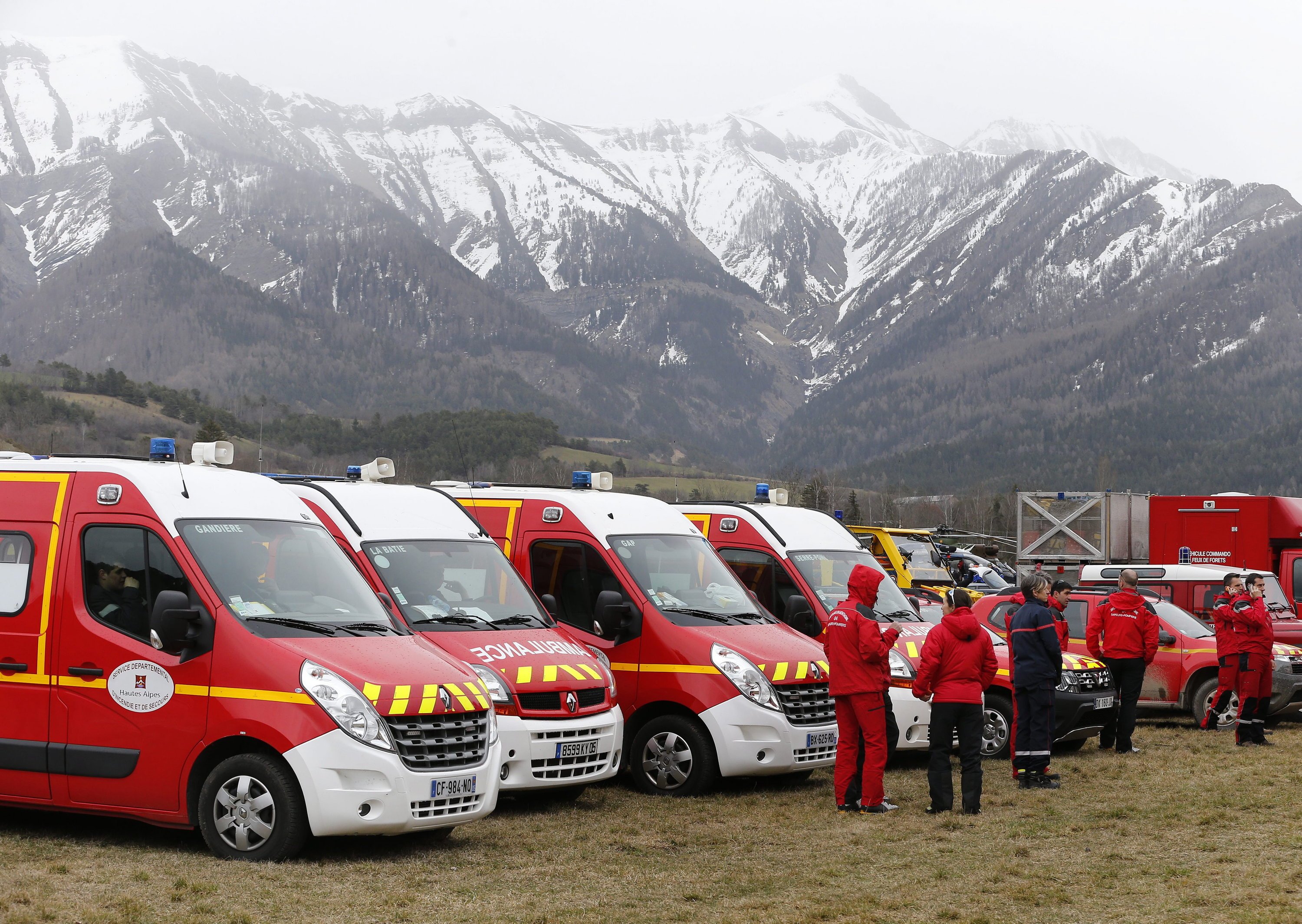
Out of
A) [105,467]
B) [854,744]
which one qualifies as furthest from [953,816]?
[105,467]

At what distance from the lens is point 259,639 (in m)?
8.25

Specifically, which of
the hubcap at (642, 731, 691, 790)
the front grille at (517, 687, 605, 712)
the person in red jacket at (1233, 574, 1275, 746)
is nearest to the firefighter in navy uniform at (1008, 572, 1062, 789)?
the hubcap at (642, 731, 691, 790)

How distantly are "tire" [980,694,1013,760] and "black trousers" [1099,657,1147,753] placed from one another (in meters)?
1.36

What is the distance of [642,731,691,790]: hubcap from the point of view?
36.7 feet

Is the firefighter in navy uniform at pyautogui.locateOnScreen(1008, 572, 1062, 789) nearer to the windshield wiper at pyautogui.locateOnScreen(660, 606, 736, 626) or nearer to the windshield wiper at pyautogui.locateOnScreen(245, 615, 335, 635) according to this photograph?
the windshield wiper at pyautogui.locateOnScreen(660, 606, 736, 626)

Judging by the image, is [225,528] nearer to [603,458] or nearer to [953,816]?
[953,816]

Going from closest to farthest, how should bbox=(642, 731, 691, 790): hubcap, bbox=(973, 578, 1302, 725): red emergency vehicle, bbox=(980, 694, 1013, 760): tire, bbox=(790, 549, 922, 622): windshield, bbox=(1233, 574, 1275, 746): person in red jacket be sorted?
1. bbox=(642, 731, 691, 790): hubcap
2. bbox=(790, 549, 922, 622): windshield
3. bbox=(980, 694, 1013, 760): tire
4. bbox=(1233, 574, 1275, 746): person in red jacket
5. bbox=(973, 578, 1302, 725): red emergency vehicle

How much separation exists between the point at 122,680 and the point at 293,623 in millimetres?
1065

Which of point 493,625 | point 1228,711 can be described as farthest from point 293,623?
point 1228,711

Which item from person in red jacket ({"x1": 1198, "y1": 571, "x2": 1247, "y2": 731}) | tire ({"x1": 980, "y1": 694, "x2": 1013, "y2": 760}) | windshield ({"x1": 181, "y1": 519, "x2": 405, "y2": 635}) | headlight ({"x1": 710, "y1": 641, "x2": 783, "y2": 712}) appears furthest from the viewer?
person in red jacket ({"x1": 1198, "y1": 571, "x2": 1247, "y2": 731})

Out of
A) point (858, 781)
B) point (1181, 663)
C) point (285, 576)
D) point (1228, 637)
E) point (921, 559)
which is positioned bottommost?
point (858, 781)

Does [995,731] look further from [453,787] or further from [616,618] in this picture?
[453,787]

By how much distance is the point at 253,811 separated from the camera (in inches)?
319

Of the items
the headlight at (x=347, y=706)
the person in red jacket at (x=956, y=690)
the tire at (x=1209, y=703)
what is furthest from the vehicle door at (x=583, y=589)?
the tire at (x=1209, y=703)
